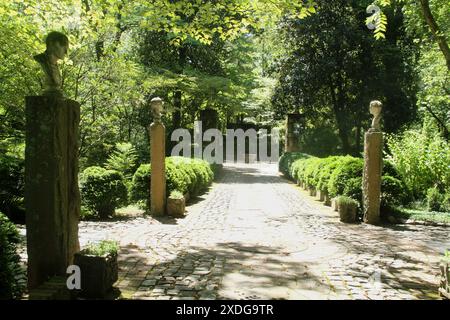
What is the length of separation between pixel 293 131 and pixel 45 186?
67.3 ft

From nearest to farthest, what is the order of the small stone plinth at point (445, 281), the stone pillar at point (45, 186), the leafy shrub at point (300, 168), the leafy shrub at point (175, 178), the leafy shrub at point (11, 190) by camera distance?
the stone pillar at point (45, 186), the small stone plinth at point (445, 281), the leafy shrub at point (11, 190), the leafy shrub at point (175, 178), the leafy shrub at point (300, 168)

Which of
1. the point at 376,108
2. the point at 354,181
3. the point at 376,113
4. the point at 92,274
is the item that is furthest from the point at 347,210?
the point at 92,274

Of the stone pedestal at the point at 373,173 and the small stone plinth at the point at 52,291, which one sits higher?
the stone pedestal at the point at 373,173

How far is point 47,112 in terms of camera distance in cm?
395

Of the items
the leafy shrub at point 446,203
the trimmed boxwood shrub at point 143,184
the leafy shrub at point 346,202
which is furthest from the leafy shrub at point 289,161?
the trimmed boxwood shrub at point 143,184

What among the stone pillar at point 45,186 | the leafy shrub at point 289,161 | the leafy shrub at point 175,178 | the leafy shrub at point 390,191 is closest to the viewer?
the stone pillar at point 45,186

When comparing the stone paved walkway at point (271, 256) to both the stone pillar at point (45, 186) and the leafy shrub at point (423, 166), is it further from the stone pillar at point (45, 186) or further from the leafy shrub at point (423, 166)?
the leafy shrub at point (423, 166)

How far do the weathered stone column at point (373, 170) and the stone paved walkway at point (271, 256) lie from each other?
49 centimetres

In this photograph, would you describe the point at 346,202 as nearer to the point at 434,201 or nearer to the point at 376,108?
the point at 376,108

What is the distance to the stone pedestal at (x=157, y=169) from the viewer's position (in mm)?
9453

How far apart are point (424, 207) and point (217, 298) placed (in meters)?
8.83

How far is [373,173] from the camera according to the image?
889 centimetres

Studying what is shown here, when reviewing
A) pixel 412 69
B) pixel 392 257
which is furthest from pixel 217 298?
pixel 412 69
